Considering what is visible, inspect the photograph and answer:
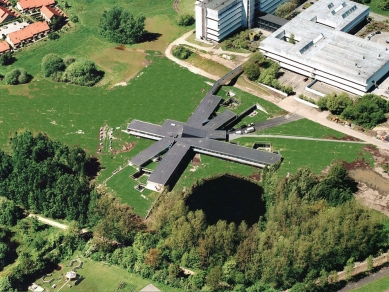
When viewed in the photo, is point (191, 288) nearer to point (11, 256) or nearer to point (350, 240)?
point (350, 240)

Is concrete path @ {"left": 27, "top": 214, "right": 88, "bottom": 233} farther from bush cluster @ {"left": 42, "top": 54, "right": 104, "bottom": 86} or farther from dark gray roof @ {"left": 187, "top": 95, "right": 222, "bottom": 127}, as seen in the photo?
bush cluster @ {"left": 42, "top": 54, "right": 104, "bottom": 86}

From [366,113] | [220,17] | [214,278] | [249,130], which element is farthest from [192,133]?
[220,17]

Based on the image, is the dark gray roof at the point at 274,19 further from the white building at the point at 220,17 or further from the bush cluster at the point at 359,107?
the bush cluster at the point at 359,107

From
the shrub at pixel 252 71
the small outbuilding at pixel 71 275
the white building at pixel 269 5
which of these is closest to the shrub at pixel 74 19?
the white building at pixel 269 5

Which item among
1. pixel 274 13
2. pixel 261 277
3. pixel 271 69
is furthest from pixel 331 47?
pixel 261 277

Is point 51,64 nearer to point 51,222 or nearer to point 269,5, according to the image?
point 51,222

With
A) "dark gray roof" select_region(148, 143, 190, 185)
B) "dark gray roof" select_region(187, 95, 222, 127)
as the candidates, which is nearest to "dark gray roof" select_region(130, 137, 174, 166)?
"dark gray roof" select_region(148, 143, 190, 185)

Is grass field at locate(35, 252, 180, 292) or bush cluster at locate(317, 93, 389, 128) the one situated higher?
bush cluster at locate(317, 93, 389, 128)
